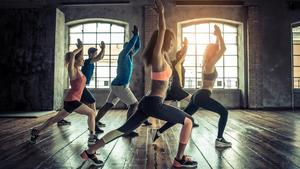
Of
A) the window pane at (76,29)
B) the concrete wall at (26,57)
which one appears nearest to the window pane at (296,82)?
the window pane at (76,29)

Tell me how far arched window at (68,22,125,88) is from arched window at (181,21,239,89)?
89.4 inches

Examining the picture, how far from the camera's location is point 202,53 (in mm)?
10523

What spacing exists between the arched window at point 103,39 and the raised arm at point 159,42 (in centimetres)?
793

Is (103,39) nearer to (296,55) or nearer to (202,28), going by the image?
(202,28)

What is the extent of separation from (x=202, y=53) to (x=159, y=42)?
8174mm

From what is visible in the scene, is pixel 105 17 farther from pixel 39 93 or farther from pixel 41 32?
pixel 39 93

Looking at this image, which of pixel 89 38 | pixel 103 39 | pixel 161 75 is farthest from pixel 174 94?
pixel 89 38

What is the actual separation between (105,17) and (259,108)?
19.3 feet

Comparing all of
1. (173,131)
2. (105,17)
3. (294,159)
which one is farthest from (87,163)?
(105,17)

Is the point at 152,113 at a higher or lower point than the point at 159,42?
lower

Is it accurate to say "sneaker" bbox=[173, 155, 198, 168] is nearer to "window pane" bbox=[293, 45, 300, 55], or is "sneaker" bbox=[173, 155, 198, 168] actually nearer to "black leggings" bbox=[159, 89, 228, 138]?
"black leggings" bbox=[159, 89, 228, 138]

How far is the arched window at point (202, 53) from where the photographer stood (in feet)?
34.3

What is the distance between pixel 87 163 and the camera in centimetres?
295

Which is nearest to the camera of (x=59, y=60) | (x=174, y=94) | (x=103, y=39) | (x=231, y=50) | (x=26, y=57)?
(x=174, y=94)
